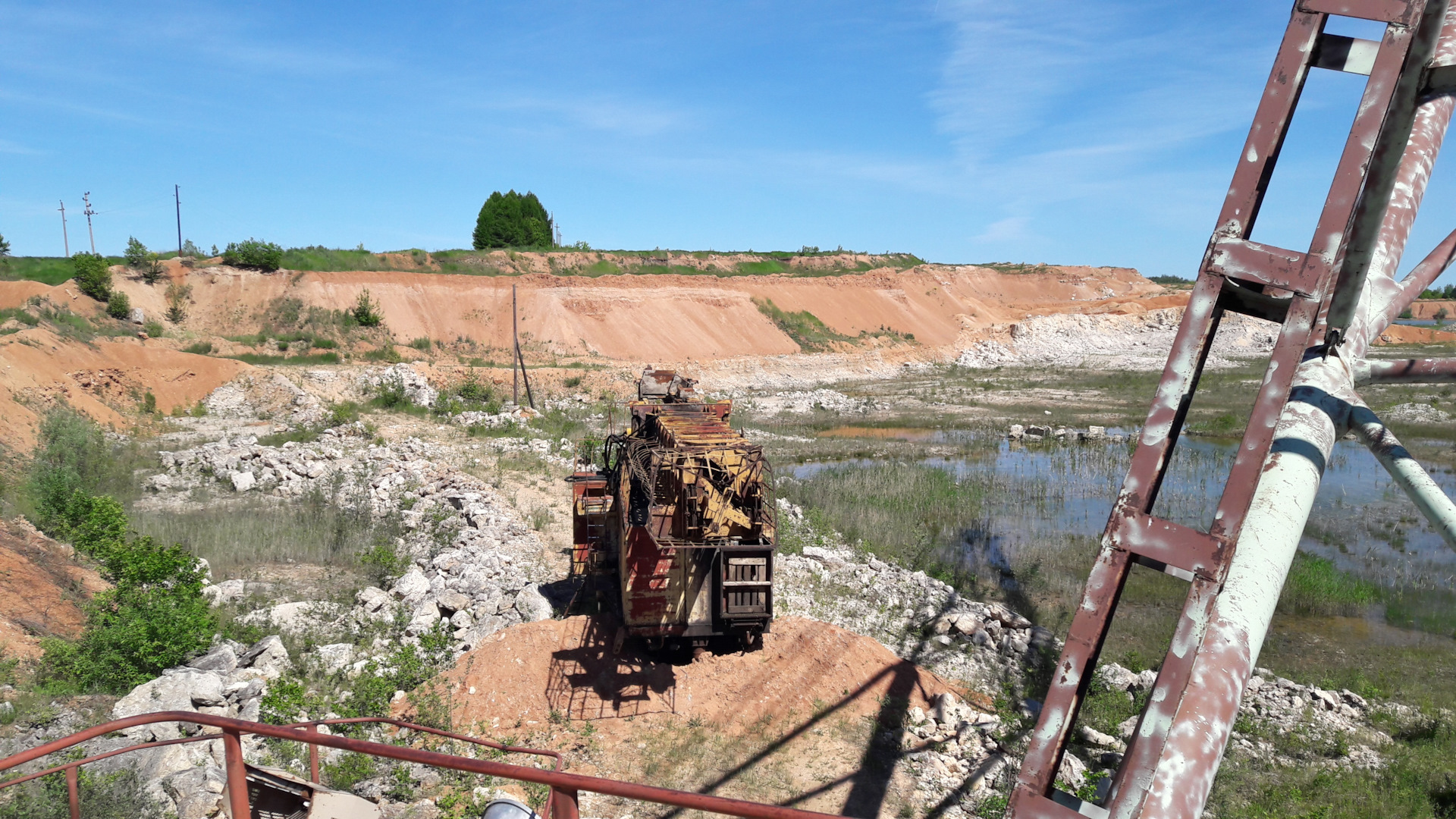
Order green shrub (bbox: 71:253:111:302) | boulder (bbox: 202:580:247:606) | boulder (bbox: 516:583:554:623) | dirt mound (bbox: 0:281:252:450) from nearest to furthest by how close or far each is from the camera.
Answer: boulder (bbox: 516:583:554:623) < boulder (bbox: 202:580:247:606) < dirt mound (bbox: 0:281:252:450) < green shrub (bbox: 71:253:111:302)

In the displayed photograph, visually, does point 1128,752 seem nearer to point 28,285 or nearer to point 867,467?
point 867,467

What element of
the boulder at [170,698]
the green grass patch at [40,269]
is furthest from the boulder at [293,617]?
the green grass patch at [40,269]

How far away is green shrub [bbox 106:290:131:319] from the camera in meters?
34.8

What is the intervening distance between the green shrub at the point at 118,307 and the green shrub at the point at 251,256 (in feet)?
27.8

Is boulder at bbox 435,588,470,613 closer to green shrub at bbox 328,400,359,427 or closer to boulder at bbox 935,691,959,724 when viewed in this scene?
boulder at bbox 935,691,959,724

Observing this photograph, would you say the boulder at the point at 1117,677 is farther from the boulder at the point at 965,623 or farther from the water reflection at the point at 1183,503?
the water reflection at the point at 1183,503

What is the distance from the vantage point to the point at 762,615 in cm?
886

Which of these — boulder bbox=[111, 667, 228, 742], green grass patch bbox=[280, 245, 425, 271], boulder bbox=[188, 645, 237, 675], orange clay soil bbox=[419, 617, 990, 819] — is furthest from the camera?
green grass patch bbox=[280, 245, 425, 271]

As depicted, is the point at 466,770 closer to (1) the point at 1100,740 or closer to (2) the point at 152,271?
(1) the point at 1100,740

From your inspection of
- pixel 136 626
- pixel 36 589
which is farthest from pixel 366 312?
pixel 136 626

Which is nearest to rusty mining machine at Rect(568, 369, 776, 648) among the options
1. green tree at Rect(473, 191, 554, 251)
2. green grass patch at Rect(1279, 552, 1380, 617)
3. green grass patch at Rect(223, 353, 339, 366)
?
green grass patch at Rect(1279, 552, 1380, 617)

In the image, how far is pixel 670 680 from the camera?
9.78 metres

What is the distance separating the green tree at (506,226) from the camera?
63156 millimetres

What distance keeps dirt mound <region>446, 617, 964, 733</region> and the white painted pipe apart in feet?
25.4
